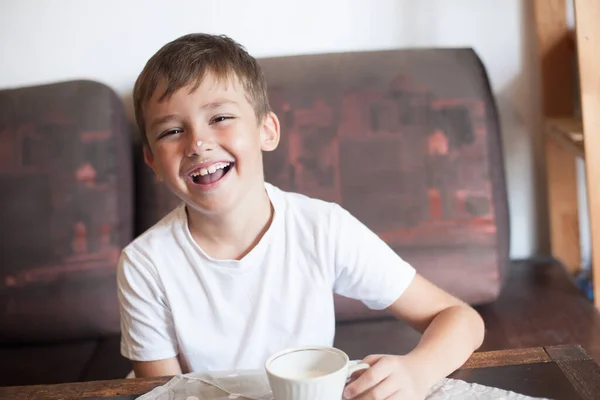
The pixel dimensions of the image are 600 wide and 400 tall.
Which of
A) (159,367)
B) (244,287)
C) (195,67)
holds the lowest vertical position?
(159,367)

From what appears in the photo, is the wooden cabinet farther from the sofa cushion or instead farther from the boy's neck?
the sofa cushion

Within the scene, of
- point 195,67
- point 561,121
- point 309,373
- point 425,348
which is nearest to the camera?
point 309,373

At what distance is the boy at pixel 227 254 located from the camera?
3.51 ft

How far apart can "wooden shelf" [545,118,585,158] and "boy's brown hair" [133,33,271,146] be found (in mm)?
735

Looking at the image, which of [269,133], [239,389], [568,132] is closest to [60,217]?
[269,133]

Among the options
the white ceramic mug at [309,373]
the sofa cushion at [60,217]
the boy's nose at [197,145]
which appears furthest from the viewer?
the sofa cushion at [60,217]

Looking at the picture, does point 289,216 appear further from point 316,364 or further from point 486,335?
point 486,335

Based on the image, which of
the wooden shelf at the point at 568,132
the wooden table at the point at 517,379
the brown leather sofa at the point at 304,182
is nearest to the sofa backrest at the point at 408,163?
the brown leather sofa at the point at 304,182

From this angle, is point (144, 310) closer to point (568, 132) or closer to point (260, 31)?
point (260, 31)

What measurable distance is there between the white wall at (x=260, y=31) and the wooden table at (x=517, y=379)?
3.35ft

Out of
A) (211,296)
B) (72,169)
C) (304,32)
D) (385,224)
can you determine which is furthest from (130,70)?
(211,296)

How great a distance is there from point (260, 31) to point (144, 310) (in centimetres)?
87

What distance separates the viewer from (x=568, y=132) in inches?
62.2

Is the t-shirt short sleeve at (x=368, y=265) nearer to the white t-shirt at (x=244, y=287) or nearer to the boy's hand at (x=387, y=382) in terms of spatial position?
the white t-shirt at (x=244, y=287)
